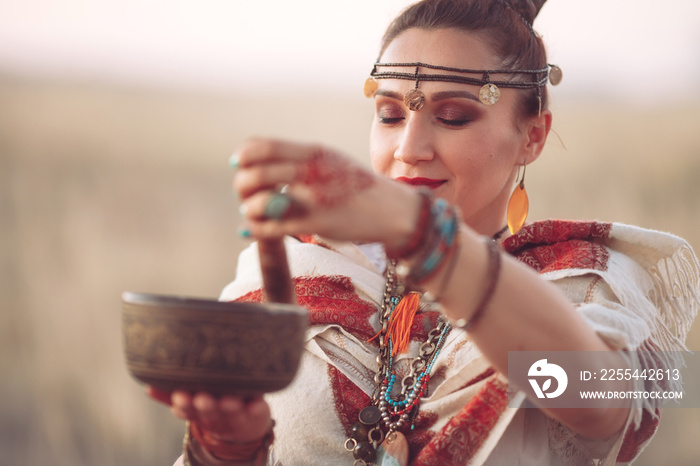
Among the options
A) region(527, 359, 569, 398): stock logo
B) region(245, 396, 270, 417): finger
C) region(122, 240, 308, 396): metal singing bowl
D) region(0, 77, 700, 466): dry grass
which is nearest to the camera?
region(122, 240, 308, 396): metal singing bowl

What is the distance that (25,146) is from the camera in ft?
30.1

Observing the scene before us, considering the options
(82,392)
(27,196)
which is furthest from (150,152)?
(82,392)

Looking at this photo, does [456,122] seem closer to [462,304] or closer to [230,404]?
[462,304]

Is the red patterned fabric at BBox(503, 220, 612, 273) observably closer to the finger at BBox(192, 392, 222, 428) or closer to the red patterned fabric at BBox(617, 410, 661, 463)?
the red patterned fabric at BBox(617, 410, 661, 463)

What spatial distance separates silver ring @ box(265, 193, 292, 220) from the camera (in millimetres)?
1244

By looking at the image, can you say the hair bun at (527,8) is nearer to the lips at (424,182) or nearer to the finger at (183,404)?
the lips at (424,182)

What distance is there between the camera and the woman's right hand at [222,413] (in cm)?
141

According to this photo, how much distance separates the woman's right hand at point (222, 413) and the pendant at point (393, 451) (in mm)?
521

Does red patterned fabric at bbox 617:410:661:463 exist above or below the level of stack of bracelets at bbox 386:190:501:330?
below

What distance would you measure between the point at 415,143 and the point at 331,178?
98 cm

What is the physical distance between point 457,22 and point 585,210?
5656mm

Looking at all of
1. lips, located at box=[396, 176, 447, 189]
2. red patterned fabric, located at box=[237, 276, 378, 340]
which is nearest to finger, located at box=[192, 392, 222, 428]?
red patterned fabric, located at box=[237, 276, 378, 340]

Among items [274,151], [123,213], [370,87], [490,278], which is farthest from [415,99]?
[123,213]

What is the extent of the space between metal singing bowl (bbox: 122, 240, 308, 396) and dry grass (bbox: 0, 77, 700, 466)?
4.46 meters
